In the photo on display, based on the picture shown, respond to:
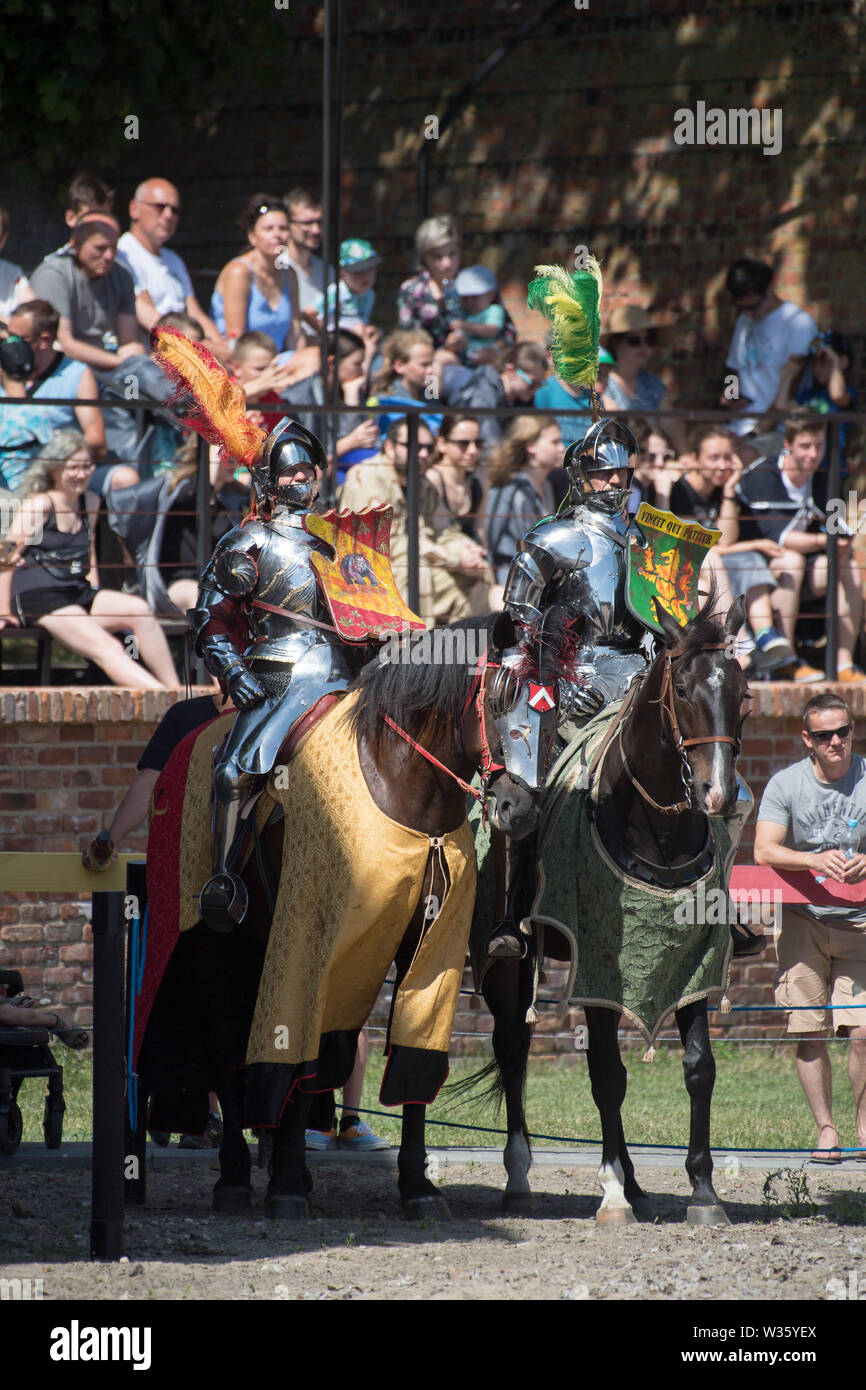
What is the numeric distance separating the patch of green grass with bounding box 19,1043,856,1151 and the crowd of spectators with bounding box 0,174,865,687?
200cm

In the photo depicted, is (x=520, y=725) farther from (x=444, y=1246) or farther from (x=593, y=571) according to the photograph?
(x=444, y=1246)

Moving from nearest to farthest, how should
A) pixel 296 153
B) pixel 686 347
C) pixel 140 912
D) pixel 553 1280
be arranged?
pixel 553 1280 → pixel 140 912 → pixel 686 347 → pixel 296 153

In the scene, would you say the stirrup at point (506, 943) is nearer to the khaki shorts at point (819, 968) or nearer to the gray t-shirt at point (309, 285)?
the khaki shorts at point (819, 968)

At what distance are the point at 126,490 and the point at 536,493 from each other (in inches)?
85.1

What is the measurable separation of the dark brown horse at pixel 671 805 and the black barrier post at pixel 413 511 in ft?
9.99

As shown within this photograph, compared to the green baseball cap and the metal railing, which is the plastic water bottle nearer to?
the metal railing

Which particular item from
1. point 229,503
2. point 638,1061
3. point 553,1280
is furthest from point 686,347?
point 553,1280

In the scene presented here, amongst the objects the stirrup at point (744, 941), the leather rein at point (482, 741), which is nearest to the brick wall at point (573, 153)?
the stirrup at point (744, 941)

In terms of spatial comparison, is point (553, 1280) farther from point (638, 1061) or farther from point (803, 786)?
point (638, 1061)

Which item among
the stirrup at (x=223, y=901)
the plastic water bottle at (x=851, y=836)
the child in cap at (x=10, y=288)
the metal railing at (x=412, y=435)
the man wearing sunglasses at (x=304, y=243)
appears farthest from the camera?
the man wearing sunglasses at (x=304, y=243)

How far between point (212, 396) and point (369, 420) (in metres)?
3.09

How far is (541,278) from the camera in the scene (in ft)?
25.2

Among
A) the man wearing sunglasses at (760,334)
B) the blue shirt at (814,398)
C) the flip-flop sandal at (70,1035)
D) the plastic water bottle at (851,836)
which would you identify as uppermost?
the man wearing sunglasses at (760,334)

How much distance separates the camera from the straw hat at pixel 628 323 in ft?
39.1
